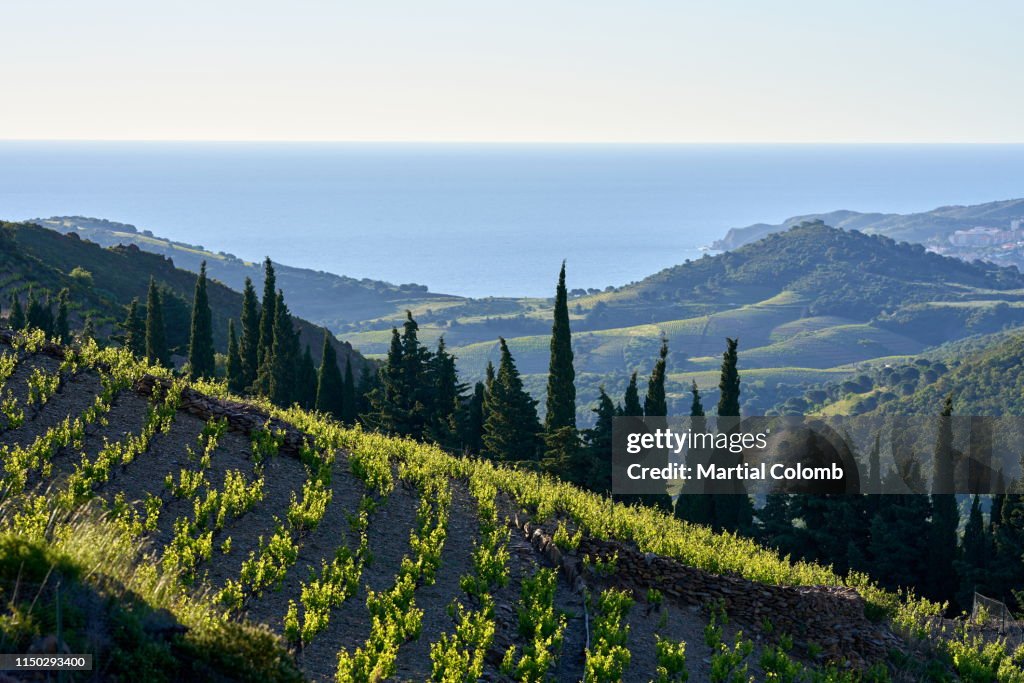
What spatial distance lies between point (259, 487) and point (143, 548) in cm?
390

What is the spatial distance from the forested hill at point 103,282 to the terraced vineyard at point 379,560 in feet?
134

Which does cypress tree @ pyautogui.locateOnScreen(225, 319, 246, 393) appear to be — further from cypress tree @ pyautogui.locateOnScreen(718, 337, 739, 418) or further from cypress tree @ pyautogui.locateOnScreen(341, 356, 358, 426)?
cypress tree @ pyautogui.locateOnScreen(718, 337, 739, 418)

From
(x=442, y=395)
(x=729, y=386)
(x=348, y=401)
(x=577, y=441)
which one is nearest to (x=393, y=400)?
(x=442, y=395)

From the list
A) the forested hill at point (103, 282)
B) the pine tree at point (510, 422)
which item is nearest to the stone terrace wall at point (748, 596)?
the pine tree at point (510, 422)

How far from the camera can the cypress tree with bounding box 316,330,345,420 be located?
5584 cm

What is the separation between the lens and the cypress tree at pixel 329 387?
183 ft

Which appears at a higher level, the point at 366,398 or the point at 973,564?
the point at 366,398

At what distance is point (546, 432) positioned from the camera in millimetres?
48344

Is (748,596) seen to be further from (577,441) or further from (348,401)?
(348,401)

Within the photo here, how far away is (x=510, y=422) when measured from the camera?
4616 centimetres

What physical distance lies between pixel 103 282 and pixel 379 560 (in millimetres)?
89066

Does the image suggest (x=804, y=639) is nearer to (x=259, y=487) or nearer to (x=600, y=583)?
(x=600, y=583)

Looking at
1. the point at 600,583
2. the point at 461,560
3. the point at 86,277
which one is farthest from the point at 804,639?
the point at 86,277

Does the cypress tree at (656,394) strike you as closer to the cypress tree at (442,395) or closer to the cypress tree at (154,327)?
the cypress tree at (442,395)
